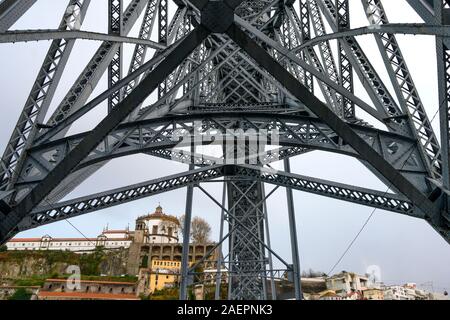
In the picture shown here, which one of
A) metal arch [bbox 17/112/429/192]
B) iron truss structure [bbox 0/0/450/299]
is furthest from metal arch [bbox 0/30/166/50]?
metal arch [bbox 17/112/429/192]

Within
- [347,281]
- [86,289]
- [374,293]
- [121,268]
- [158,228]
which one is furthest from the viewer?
[158,228]

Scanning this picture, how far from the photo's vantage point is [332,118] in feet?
13.3

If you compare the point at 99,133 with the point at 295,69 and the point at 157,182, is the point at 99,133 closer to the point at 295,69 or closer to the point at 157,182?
the point at 157,182

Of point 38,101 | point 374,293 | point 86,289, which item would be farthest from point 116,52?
point 86,289

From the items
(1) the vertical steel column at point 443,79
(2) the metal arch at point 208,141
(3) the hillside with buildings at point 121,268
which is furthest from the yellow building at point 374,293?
(1) the vertical steel column at point 443,79

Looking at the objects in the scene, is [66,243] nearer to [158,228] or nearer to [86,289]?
[158,228]

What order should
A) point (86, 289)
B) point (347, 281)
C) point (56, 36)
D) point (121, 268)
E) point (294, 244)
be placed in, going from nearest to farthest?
point (56, 36) < point (294, 244) < point (347, 281) < point (86, 289) < point (121, 268)

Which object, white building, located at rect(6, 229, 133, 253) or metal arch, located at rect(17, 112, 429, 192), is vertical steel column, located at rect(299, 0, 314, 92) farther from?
white building, located at rect(6, 229, 133, 253)

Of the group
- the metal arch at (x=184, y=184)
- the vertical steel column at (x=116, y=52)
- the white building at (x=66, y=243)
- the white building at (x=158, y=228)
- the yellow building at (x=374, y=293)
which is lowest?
the yellow building at (x=374, y=293)

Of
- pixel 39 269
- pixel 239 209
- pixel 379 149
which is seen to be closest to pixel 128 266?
pixel 39 269

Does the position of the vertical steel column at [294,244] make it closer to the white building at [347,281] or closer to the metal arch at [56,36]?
the metal arch at [56,36]

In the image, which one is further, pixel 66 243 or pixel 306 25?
pixel 66 243
